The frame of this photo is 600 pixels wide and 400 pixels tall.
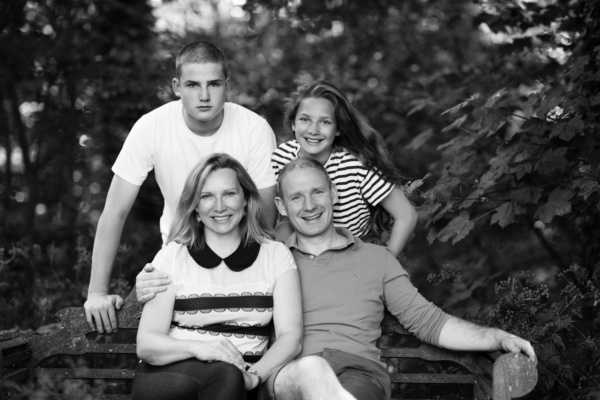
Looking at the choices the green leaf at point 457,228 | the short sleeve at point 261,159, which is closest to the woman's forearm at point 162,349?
the short sleeve at point 261,159

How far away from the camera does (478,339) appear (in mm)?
3033

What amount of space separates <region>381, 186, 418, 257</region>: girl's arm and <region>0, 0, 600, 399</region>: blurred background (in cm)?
21

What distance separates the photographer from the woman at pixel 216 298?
2.84 metres

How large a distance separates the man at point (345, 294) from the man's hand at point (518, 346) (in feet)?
0.19

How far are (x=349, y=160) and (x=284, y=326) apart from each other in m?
1.01

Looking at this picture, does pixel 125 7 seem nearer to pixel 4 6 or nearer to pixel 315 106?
pixel 4 6

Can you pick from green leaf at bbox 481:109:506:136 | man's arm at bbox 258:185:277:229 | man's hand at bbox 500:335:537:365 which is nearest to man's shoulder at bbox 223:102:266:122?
man's arm at bbox 258:185:277:229

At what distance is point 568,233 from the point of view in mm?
5301

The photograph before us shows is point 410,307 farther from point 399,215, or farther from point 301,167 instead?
point 301,167

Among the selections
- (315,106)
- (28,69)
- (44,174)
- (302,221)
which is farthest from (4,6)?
(302,221)

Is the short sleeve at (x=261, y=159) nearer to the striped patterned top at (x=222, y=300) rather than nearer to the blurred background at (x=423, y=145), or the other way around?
the striped patterned top at (x=222, y=300)

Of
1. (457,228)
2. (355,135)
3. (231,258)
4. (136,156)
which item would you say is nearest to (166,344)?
(231,258)

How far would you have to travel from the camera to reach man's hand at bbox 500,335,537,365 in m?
2.84

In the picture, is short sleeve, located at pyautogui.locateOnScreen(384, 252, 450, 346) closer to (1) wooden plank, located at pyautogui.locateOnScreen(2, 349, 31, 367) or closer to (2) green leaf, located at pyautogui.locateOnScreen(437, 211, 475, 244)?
(2) green leaf, located at pyautogui.locateOnScreen(437, 211, 475, 244)
